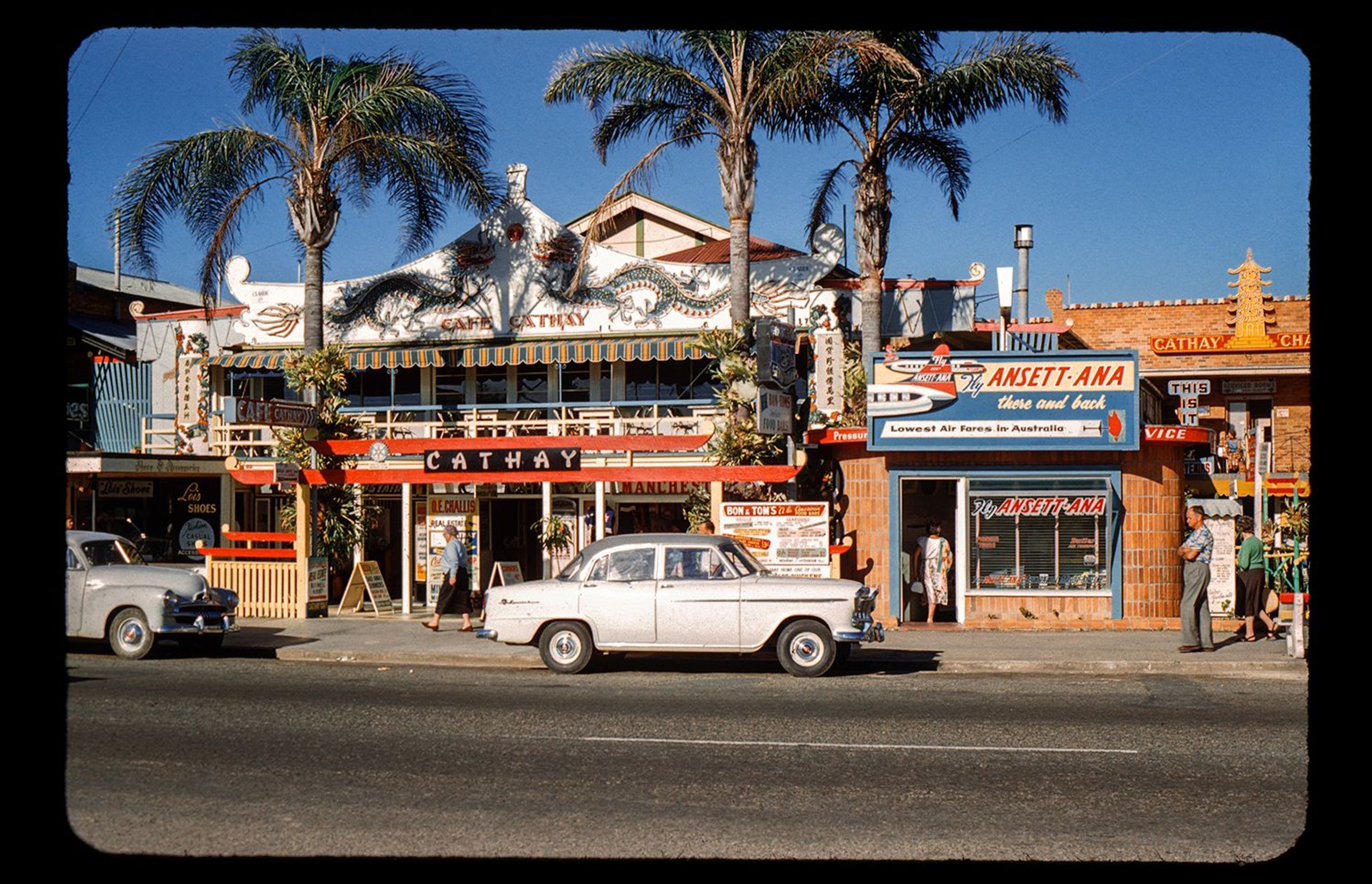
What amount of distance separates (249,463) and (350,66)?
289 inches

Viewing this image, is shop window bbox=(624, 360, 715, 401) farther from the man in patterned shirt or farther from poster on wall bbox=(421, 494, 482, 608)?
the man in patterned shirt

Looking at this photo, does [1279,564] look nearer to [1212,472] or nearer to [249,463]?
[1212,472]

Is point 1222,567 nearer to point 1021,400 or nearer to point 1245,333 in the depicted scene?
point 1021,400

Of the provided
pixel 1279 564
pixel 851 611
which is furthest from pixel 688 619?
pixel 1279 564

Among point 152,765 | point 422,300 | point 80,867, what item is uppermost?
point 422,300

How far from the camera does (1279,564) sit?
20.0m

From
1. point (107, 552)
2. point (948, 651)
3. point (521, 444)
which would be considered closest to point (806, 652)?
point (948, 651)

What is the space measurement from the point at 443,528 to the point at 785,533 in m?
6.34

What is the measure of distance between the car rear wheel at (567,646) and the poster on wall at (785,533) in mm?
4742

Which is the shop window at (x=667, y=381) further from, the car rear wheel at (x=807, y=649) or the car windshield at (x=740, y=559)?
the car rear wheel at (x=807, y=649)

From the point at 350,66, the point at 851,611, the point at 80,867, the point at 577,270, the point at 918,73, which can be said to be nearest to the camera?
the point at 80,867

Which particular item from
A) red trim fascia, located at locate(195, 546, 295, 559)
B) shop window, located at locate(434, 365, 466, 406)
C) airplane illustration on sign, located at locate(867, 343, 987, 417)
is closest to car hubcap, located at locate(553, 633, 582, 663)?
airplane illustration on sign, located at locate(867, 343, 987, 417)

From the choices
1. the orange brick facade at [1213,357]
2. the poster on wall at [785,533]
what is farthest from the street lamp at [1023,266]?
the poster on wall at [785,533]

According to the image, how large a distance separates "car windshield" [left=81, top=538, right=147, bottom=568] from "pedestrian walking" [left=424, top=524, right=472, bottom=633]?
4.25 meters
